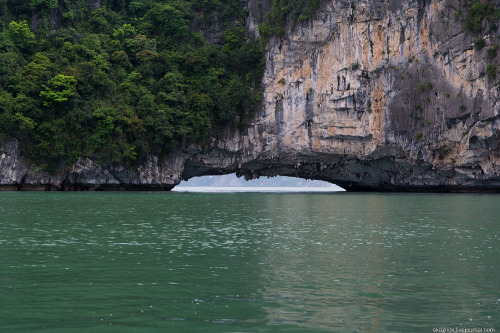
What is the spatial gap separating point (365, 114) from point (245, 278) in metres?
41.7

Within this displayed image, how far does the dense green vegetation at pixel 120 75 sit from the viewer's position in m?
44.5

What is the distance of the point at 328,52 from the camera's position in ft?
161

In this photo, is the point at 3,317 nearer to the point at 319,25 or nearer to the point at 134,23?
the point at 319,25

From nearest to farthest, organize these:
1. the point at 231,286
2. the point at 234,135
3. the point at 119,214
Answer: the point at 231,286 → the point at 119,214 → the point at 234,135

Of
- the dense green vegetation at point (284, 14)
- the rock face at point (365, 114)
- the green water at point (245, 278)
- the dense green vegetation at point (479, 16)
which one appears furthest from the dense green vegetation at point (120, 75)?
the green water at point (245, 278)

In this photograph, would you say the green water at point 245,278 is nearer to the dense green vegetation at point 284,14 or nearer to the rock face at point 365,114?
the rock face at point 365,114

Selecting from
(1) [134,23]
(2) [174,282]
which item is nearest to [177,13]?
(1) [134,23]

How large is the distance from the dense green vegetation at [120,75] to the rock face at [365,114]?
2001 millimetres

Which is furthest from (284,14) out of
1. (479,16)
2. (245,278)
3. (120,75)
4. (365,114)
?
(245,278)

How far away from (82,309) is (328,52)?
4514 cm

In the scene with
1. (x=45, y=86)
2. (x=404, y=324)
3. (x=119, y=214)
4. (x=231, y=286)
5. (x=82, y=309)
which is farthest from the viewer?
(x=45, y=86)

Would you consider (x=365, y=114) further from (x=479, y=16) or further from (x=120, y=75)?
(x=120, y=75)

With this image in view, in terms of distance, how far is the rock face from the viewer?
43.1 meters

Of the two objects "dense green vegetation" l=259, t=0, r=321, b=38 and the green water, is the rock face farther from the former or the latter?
the green water
